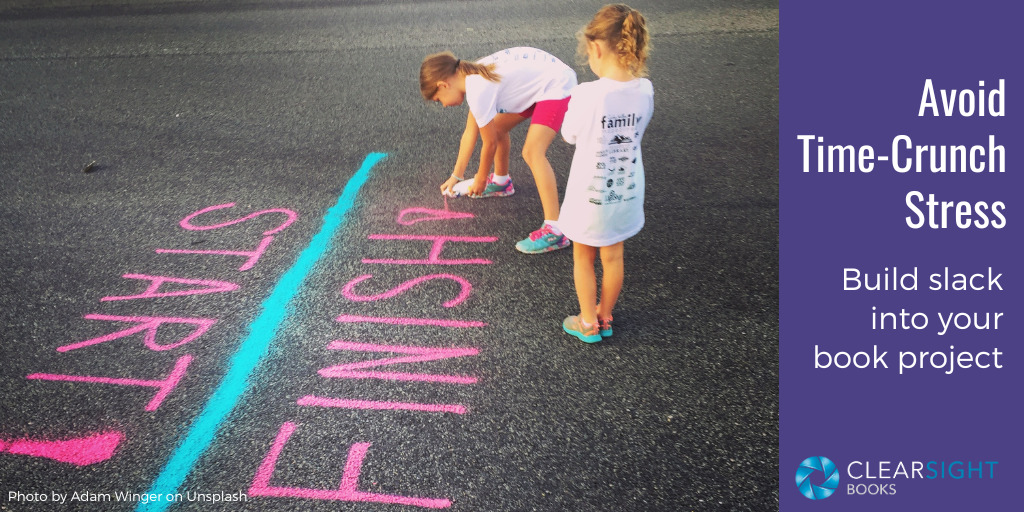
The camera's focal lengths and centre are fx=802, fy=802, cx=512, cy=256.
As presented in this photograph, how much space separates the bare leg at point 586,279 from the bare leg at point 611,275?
0.14 feet

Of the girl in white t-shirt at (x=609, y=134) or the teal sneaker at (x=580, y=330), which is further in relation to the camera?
the teal sneaker at (x=580, y=330)

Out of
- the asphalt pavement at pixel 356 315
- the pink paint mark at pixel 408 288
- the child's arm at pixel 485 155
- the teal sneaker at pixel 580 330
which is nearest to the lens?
the asphalt pavement at pixel 356 315

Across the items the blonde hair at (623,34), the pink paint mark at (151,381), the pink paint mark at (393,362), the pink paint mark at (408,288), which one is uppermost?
the blonde hair at (623,34)

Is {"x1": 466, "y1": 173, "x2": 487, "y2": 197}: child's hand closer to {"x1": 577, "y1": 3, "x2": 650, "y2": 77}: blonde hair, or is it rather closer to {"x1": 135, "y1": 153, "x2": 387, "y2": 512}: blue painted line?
{"x1": 135, "y1": 153, "x2": 387, "y2": 512}: blue painted line

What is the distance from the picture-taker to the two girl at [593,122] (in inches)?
111

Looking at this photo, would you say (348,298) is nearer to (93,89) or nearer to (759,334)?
(759,334)

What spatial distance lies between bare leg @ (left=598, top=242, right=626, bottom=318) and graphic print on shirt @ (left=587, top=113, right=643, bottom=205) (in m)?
0.21

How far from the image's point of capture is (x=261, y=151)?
526 cm

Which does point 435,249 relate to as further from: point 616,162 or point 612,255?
point 616,162

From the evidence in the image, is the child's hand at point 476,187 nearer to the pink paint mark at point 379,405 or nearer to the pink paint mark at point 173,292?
the pink paint mark at point 173,292

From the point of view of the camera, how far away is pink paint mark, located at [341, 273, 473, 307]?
356 cm

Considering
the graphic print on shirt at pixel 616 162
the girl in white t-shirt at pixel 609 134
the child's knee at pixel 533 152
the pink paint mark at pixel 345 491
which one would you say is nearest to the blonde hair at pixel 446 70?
the child's knee at pixel 533 152

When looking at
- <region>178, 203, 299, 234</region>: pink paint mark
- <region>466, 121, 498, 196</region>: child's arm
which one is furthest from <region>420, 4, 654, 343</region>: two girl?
<region>178, 203, 299, 234</region>: pink paint mark

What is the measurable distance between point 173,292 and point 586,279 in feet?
6.29
